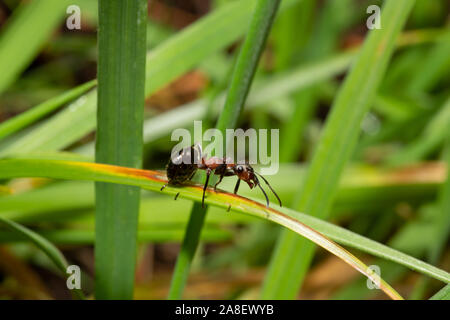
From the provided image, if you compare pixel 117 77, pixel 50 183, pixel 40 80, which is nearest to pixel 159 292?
pixel 50 183

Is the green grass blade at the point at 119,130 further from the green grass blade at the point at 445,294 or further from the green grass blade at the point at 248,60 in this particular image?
the green grass blade at the point at 445,294

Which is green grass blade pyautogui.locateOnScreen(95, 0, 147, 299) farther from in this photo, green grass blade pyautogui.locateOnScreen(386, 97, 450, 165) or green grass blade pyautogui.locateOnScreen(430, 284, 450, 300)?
green grass blade pyautogui.locateOnScreen(386, 97, 450, 165)

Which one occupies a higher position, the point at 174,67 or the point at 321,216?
the point at 174,67

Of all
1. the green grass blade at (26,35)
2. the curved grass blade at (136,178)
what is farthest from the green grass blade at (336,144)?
the green grass blade at (26,35)

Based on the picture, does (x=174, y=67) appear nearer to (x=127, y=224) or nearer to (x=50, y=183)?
(x=127, y=224)

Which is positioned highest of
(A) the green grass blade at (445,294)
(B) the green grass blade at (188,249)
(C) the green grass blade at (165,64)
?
(C) the green grass blade at (165,64)
